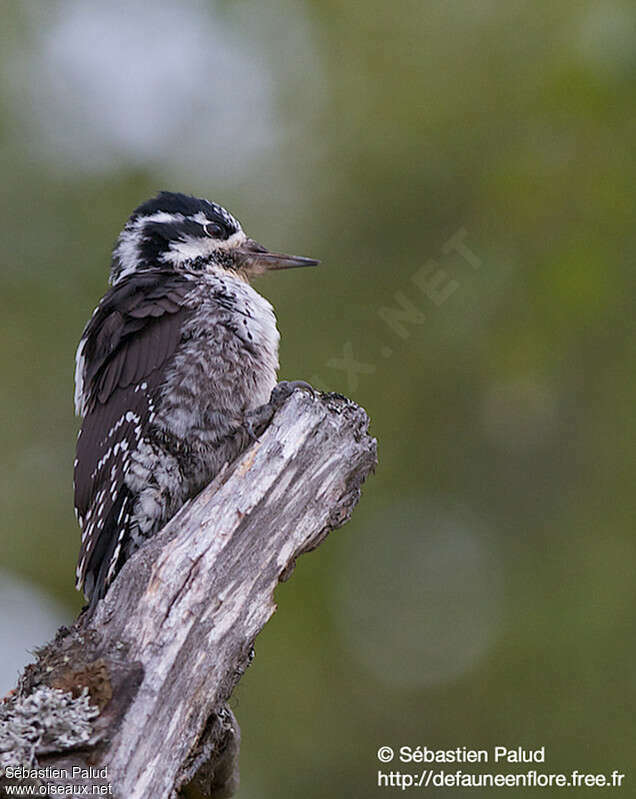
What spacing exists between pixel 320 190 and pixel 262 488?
11.8 ft

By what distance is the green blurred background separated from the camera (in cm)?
565

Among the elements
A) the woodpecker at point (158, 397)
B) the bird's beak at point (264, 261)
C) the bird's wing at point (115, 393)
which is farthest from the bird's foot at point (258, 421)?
the bird's beak at point (264, 261)

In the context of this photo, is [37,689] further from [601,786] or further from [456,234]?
[456,234]

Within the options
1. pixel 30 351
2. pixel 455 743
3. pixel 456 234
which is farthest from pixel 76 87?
pixel 455 743

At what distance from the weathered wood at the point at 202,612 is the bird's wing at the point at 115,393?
69 cm

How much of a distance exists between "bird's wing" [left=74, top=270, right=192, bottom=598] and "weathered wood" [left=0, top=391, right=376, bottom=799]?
2.25 feet

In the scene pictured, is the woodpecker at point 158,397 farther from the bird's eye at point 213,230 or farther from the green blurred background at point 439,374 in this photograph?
the green blurred background at point 439,374

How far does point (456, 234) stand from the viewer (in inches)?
235

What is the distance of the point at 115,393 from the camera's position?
3955mm

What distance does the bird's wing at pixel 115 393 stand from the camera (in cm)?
370

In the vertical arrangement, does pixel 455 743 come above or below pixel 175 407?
below

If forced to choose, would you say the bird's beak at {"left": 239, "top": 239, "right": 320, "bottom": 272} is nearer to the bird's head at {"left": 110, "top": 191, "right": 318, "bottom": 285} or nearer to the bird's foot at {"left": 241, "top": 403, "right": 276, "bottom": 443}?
the bird's head at {"left": 110, "top": 191, "right": 318, "bottom": 285}

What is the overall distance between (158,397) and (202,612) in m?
1.21

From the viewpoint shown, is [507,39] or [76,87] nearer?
[507,39]
